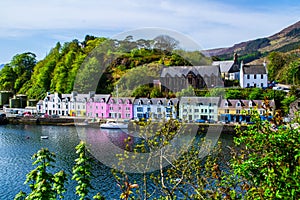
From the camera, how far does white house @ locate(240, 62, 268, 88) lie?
2552 centimetres

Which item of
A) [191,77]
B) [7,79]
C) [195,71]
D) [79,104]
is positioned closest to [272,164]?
[191,77]

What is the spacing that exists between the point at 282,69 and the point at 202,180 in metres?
27.9

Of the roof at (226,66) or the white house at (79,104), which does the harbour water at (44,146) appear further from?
the roof at (226,66)

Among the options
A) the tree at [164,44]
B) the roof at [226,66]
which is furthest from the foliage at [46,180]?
the tree at [164,44]

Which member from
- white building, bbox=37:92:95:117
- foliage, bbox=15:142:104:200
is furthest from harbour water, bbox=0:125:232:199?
foliage, bbox=15:142:104:200

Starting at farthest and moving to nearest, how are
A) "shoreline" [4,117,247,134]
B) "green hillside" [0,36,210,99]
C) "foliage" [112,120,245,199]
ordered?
"green hillside" [0,36,210,99], "shoreline" [4,117,247,134], "foliage" [112,120,245,199]

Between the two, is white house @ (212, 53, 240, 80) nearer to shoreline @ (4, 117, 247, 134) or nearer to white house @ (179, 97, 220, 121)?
white house @ (179, 97, 220, 121)

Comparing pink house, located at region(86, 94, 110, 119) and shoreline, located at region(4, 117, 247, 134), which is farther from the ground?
pink house, located at region(86, 94, 110, 119)

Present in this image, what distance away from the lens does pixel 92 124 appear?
73.8 ft

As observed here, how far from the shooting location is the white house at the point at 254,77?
25.5 metres

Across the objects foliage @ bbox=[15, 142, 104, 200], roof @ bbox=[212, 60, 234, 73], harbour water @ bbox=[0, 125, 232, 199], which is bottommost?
harbour water @ bbox=[0, 125, 232, 199]

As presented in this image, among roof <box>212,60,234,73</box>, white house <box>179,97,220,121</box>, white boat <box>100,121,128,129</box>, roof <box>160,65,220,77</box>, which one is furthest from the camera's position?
roof <box>212,60,234,73</box>

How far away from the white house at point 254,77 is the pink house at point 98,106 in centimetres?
940

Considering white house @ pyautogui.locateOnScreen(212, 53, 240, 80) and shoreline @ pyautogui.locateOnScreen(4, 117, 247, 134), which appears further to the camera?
white house @ pyautogui.locateOnScreen(212, 53, 240, 80)
